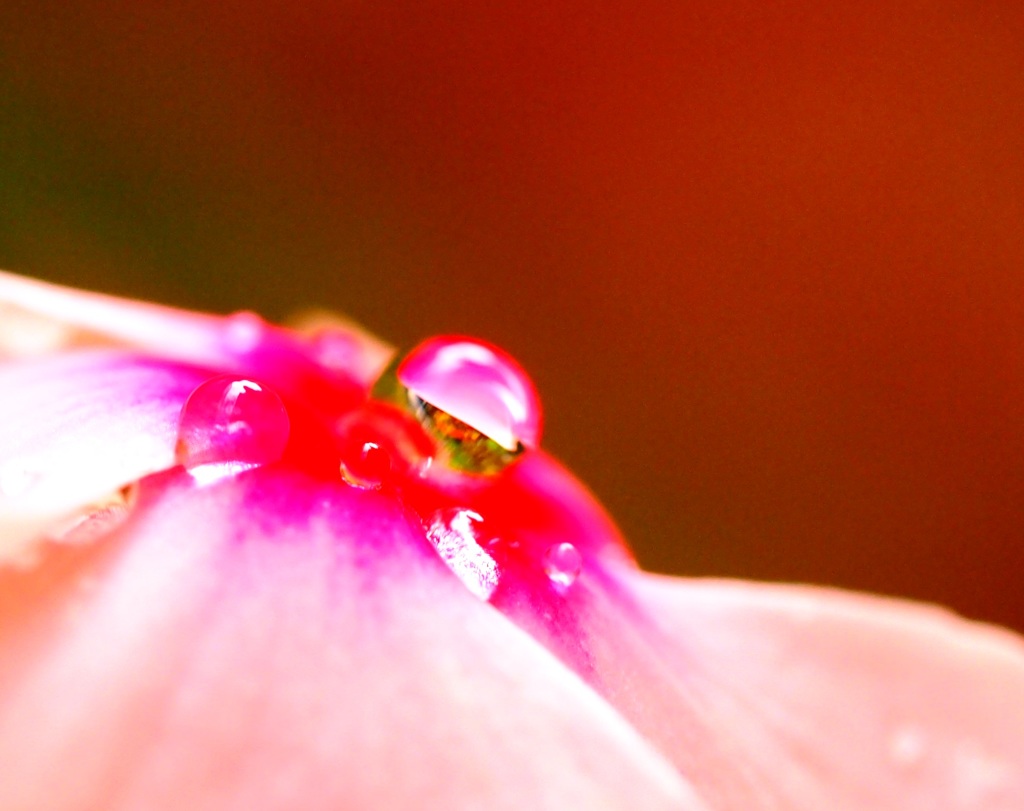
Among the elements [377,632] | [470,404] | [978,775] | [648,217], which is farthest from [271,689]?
[648,217]

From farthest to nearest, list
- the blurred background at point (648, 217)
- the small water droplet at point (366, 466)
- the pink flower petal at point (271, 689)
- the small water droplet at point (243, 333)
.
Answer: the blurred background at point (648, 217) → the small water droplet at point (243, 333) → the small water droplet at point (366, 466) → the pink flower petal at point (271, 689)

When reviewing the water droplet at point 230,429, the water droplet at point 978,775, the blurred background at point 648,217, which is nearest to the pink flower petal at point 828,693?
the water droplet at point 978,775

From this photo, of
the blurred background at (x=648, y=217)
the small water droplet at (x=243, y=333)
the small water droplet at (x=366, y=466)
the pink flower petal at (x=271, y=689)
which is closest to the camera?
the pink flower petal at (x=271, y=689)

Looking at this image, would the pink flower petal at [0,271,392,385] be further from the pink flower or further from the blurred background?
the blurred background

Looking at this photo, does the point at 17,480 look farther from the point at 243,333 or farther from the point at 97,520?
the point at 243,333

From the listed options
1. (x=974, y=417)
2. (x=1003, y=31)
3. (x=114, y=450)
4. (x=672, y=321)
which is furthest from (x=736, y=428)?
(x=114, y=450)

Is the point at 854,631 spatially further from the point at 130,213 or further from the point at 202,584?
the point at 130,213

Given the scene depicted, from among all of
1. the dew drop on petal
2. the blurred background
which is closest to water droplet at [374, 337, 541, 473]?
the dew drop on petal

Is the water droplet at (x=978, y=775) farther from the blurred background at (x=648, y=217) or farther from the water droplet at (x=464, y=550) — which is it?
the blurred background at (x=648, y=217)
